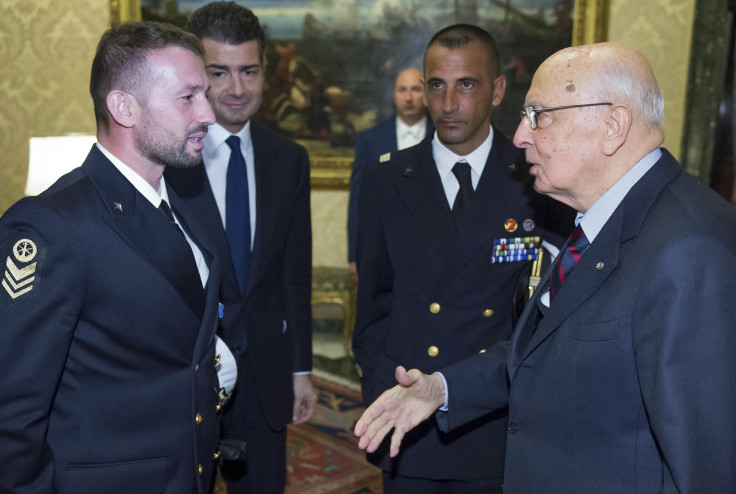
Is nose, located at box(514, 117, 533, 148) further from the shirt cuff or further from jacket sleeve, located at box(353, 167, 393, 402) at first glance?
jacket sleeve, located at box(353, 167, 393, 402)

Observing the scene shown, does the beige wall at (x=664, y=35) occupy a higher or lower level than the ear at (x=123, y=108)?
higher

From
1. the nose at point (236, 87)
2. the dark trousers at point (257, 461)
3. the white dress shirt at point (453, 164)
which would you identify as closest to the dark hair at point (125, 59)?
the nose at point (236, 87)

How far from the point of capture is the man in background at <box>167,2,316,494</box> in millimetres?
2477

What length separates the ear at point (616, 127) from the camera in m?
1.63

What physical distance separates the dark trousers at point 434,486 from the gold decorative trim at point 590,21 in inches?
189

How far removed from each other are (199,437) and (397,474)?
817 mm

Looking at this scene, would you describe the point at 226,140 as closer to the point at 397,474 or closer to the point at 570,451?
the point at 397,474

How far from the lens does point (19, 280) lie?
5.05 feet

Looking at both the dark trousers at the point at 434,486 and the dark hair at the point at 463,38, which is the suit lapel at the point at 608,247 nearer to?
the dark trousers at the point at 434,486

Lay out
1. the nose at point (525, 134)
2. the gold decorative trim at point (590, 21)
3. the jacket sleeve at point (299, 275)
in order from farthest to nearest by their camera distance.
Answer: the gold decorative trim at point (590, 21), the jacket sleeve at point (299, 275), the nose at point (525, 134)

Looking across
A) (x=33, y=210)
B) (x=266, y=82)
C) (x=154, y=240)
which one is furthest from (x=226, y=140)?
(x=266, y=82)

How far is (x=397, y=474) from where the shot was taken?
95.4 inches

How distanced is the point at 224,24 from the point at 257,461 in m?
1.58

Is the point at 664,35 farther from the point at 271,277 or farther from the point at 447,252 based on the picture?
the point at 271,277
